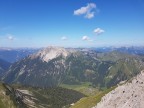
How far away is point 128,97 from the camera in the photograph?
118 metres

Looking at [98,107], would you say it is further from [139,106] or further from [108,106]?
[139,106]

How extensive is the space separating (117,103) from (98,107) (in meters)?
16.1

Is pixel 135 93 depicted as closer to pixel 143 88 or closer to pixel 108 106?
pixel 143 88

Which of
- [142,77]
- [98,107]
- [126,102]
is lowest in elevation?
[98,107]

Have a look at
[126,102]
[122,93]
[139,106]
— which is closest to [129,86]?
[122,93]

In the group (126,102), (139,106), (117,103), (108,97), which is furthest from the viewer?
(108,97)

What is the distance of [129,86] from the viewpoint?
4882 inches

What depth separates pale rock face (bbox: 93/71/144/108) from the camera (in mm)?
106850

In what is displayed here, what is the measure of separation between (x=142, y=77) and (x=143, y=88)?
12121mm

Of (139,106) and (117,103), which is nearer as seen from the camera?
(139,106)

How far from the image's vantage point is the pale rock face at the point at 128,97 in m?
107

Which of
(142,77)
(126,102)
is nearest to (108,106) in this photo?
(126,102)

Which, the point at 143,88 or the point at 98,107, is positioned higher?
the point at 143,88

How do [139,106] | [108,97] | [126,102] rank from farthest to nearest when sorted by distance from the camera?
1. [108,97]
2. [126,102]
3. [139,106]
